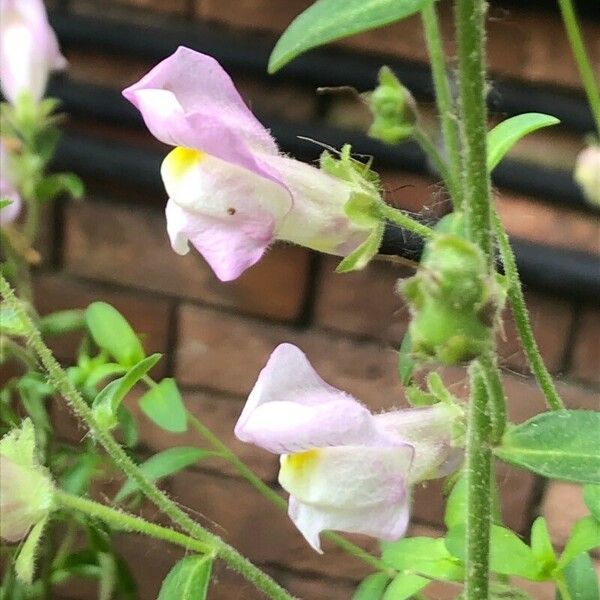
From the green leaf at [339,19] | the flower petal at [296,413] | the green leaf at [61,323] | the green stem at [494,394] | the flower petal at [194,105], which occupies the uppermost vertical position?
the green leaf at [339,19]

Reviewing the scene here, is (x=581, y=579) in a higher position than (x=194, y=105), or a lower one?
lower

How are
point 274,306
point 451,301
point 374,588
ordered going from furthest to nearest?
point 274,306, point 374,588, point 451,301

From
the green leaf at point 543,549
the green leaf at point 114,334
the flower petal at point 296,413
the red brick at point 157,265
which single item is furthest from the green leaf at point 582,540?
the red brick at point 157,265

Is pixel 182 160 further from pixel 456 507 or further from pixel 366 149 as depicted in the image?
pixel 366 149

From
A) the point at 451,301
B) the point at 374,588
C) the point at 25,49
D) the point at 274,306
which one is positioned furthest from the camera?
the point at 274,306

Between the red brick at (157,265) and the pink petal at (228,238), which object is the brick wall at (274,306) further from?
the pink petal at (228,238)

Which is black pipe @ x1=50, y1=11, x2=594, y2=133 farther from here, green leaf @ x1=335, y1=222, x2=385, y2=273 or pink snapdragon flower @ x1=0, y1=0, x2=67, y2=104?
green leaf @ x1=335, y1=222, x2=385, y2=273

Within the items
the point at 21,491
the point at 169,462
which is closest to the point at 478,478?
the point at 21,491
